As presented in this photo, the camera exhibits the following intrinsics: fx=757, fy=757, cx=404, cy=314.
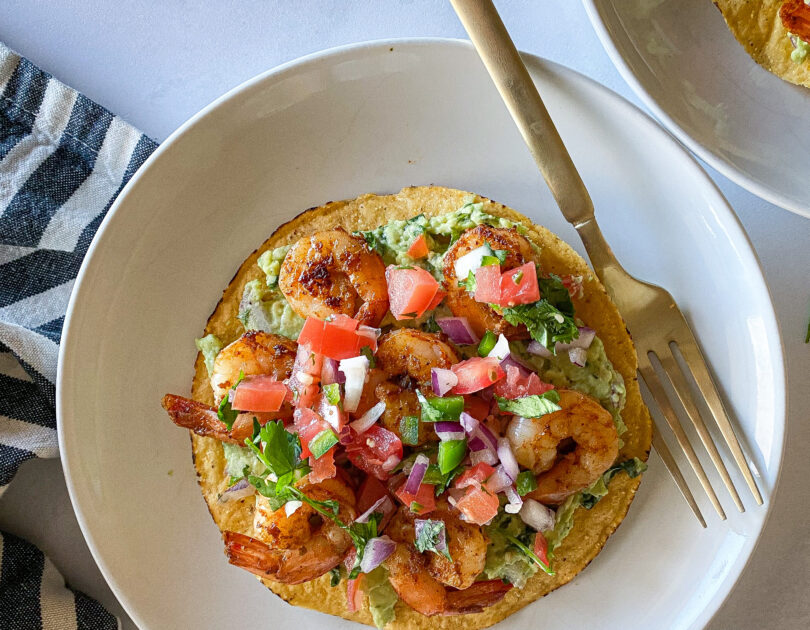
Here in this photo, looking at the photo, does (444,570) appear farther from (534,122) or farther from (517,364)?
(534,122)

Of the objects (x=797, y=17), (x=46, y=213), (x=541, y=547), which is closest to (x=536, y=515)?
(x=541, y=547)

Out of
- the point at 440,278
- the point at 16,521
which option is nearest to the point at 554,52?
the point at 440,278

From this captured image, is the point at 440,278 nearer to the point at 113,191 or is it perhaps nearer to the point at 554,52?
the point at 554,52

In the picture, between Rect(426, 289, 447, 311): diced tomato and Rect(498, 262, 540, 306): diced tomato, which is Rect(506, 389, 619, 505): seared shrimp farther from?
Rect(426, 289, 447, 311): diced tomato

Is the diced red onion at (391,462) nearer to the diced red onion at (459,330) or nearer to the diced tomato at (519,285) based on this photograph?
the diced red onion at (459,330)

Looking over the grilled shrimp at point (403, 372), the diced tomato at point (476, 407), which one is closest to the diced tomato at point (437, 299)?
the grilled shrimp at point (403, 372)

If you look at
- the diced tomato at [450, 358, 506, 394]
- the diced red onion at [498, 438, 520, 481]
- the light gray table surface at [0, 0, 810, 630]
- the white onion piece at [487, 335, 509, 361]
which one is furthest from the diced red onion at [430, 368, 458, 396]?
the light gray table surface at [0, 0, 810, 630]
